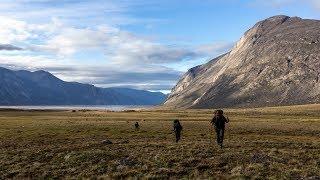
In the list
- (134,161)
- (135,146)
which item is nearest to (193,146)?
(135,146)

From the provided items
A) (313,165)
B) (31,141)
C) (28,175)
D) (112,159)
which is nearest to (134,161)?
(112,159)

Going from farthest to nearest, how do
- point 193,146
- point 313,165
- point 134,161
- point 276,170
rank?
point 193,146 → point 134,161 → point 313,165 → point 276,170

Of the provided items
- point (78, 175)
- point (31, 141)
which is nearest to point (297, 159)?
point (78, 175)

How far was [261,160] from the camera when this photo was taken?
A: 1203 inches

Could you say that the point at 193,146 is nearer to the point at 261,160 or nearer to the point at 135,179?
the point at 261,160

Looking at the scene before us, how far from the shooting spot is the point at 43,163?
31.4 metres

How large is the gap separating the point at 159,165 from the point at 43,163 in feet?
25.9

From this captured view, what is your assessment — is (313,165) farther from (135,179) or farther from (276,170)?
(135,179)

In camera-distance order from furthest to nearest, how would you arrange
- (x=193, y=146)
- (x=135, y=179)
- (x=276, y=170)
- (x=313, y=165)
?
1. (x=193, y=146)
2. (x=313, y=165)
3. (x=276, y=170)
4. (x=135, y=179)

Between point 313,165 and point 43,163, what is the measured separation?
17.2 m

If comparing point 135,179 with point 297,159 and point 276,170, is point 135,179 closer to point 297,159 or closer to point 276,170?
point 276,170

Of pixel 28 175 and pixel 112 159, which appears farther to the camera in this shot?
pixel 112 159

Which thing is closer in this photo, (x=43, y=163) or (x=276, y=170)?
(x=276, y=170)

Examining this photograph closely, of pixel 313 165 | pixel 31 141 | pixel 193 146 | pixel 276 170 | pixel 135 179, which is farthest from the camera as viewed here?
pixel 31 141
